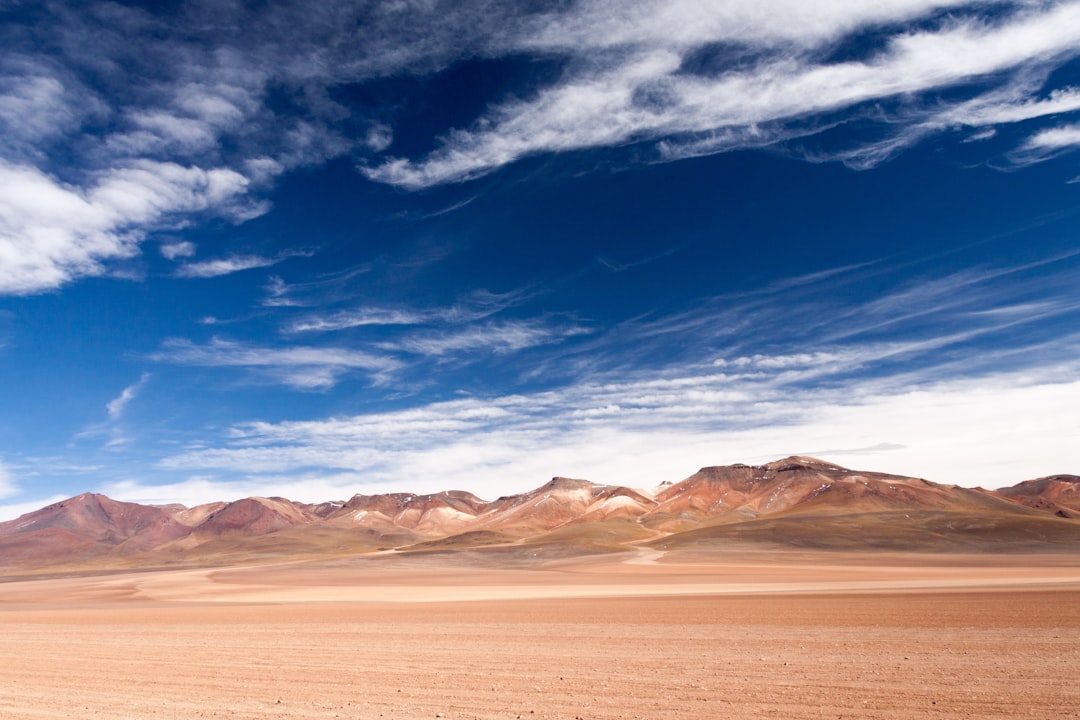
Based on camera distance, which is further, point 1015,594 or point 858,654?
point 1015,594

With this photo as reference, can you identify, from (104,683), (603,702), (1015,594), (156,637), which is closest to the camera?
(603,702)

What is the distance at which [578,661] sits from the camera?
18016 mm

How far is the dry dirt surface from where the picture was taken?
504 inches

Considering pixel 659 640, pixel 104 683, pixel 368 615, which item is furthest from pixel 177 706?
pixel 368 615

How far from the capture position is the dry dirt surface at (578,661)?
1280cm

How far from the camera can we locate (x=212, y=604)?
46375mm

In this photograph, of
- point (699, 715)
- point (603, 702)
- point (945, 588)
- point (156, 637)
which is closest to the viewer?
point (699, 715)

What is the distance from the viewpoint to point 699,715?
38.7 ft

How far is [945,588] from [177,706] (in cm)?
4126

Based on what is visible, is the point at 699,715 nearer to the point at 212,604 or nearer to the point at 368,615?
the point at 368,615

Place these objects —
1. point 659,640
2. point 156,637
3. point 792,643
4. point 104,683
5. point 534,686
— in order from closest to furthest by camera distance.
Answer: point 534,686, point 104,683, point 792,643, point 659,640, point 156,637

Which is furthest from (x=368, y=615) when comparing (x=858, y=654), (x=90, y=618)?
(x=858, y=654)

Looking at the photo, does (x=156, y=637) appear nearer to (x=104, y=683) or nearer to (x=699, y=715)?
(x=104, y=683)

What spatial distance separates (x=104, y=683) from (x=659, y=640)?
14.5 metres
